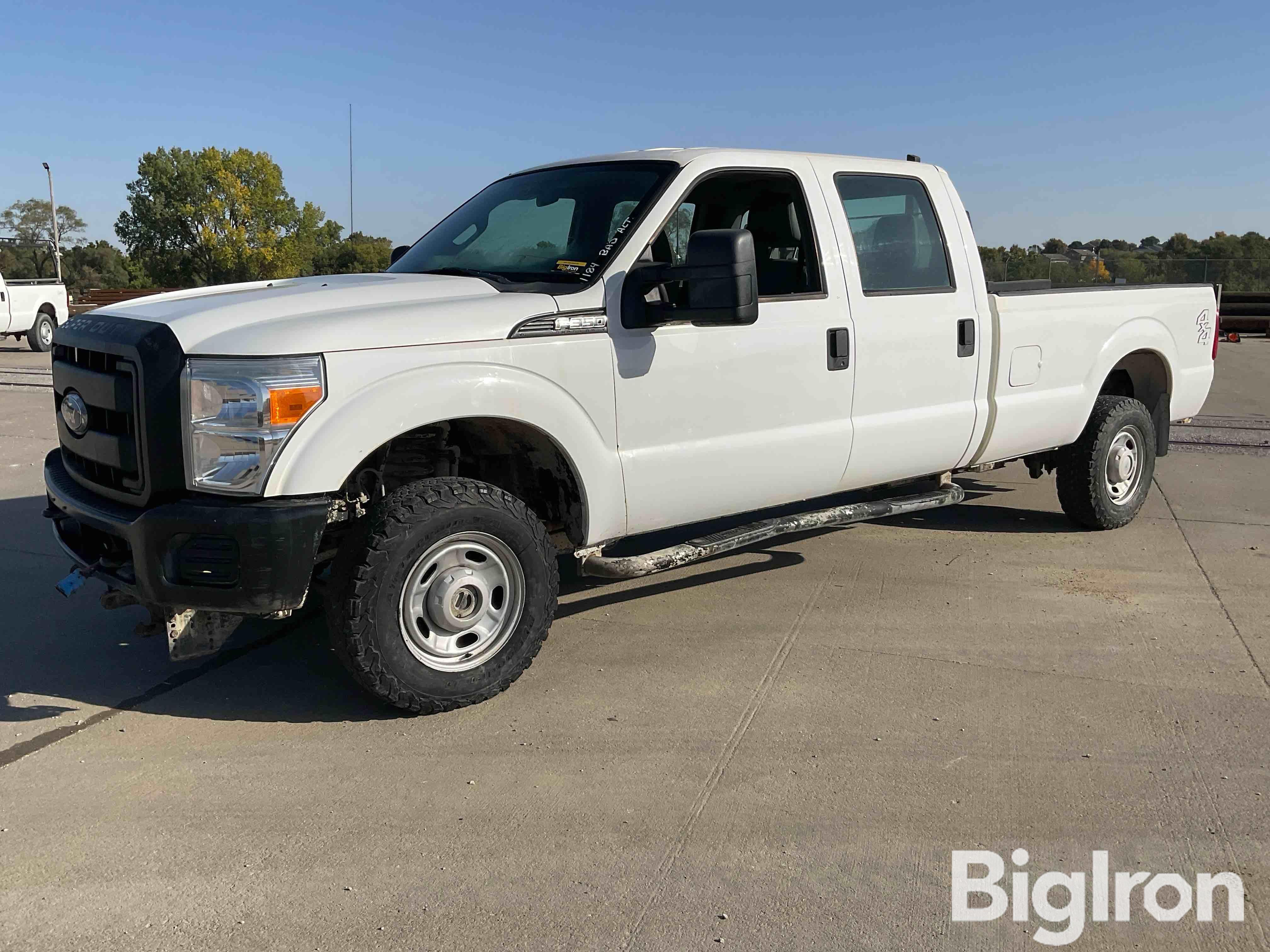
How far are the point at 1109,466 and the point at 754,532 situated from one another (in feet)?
9.75

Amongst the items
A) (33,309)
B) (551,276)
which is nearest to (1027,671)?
(551,276)

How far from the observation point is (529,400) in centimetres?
402

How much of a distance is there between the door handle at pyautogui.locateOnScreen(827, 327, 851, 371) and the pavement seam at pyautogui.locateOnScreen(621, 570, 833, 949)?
115cm

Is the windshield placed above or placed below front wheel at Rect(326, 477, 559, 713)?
above

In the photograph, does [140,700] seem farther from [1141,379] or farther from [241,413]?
[1141,379]

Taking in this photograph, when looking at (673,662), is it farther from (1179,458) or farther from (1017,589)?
(1179,458)

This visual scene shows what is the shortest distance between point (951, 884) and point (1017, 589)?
2.92 metres

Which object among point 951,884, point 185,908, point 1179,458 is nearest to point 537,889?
point 185,908

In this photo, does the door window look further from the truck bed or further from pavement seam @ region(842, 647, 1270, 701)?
pavement seam @ region(842, 647, 1270, 701)

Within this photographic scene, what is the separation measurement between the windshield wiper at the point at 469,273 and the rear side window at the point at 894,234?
1.71 m

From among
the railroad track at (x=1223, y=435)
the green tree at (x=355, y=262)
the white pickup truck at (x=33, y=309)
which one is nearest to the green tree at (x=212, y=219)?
the white pickup truck at (x=33, y=309)

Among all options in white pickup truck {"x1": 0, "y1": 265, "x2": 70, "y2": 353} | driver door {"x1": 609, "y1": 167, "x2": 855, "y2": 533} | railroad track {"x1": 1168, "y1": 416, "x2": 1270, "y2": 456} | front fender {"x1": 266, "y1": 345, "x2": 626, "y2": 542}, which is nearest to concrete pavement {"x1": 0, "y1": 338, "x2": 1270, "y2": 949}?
driver door {"x1": 609, "y1": 167, "x2": 855, "y2": 533}

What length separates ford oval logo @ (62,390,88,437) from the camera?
13.1ft

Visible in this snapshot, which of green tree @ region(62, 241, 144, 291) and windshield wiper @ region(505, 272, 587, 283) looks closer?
windshield wiper @ region(505, 272, 587, 283)
